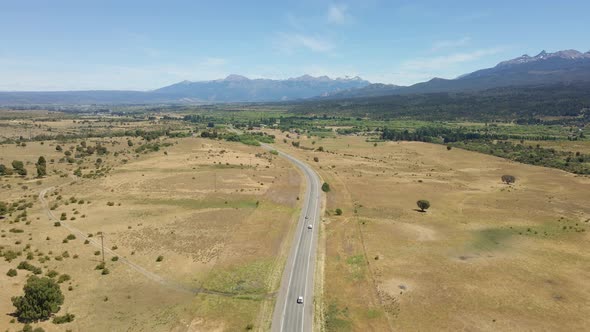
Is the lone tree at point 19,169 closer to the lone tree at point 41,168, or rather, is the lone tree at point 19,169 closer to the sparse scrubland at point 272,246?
the sparse scrubland at point 272,246

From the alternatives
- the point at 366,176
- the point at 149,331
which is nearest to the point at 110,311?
the point at 149,331

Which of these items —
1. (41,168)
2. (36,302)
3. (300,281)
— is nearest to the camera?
(36,302)

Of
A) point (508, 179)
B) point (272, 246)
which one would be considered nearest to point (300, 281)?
→ point (272, 246)

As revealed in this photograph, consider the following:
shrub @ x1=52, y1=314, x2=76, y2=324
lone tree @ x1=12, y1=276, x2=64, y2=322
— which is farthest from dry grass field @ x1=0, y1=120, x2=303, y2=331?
lone tree @ x1=12, y1=276, x2=64, y2=322

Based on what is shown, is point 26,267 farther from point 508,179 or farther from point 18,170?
point 508,179

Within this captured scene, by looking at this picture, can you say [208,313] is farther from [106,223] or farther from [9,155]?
[9,155]

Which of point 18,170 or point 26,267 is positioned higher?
point 18,170

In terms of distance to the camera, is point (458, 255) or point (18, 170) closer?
point (458, 255)
